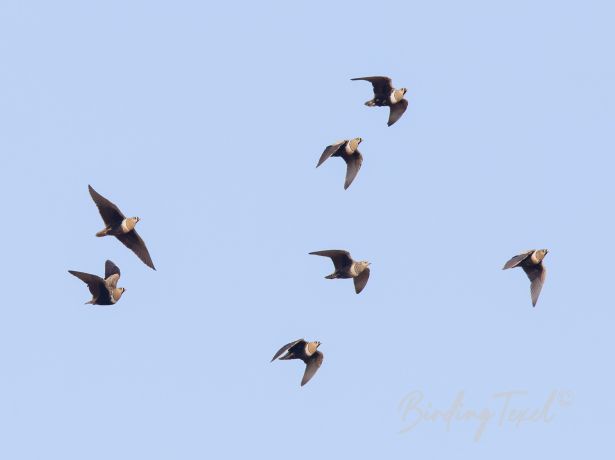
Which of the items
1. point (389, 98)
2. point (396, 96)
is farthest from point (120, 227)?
point (396, 96)

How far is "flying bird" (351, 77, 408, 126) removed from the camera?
3803cm

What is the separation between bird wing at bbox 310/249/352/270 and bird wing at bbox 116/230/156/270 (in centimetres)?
414

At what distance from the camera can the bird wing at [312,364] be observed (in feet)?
120

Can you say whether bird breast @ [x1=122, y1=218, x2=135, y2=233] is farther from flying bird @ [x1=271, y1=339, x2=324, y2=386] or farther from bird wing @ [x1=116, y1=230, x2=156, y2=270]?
flying bird @ [x1=271, y1=339, x2=324, y2=386]

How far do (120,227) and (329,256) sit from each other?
5368 millimetres

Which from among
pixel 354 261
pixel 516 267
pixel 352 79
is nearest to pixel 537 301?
pixel 516 267

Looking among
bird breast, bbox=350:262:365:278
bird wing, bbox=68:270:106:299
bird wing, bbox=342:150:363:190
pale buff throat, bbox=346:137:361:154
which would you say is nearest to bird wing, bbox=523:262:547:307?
bird breast, bbox=350:262:365:278

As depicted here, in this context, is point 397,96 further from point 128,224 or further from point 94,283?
point 94,283

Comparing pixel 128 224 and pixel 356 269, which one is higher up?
pixel 356 269

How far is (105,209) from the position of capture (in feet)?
110

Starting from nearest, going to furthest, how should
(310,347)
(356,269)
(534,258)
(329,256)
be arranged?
(534,258) < (310,347) < (329,256) < (356,269)

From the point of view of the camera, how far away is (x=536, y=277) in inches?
1425

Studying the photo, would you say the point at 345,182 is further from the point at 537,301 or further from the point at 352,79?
the point at 537,301

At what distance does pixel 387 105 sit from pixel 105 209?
28.4 ft
